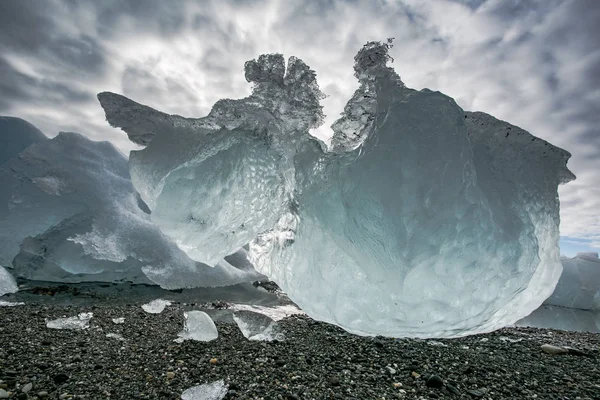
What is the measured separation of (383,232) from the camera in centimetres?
279

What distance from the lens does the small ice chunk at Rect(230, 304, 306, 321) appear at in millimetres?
5111

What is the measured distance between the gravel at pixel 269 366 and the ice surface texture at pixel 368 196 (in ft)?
1.21

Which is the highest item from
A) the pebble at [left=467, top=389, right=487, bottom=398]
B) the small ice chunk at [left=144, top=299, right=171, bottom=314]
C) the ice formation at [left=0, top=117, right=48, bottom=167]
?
the ice formation at [left=0, top=117, right=48, bottom=167]

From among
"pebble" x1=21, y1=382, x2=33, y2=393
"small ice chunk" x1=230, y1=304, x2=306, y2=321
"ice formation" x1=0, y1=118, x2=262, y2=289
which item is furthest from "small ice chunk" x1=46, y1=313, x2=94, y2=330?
"ice formation" x1=0, y1=118, x2=262, y2=289

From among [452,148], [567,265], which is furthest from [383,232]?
[567,265]

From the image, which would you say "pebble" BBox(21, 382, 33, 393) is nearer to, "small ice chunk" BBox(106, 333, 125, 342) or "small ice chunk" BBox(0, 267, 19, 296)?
"small ice chunk" BBox(106, 333, 125, 342)

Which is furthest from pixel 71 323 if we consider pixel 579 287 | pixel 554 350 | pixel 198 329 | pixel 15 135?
pixel 579 287

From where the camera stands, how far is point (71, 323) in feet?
11.5

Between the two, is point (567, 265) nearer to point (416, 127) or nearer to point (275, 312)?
point (275, 312)

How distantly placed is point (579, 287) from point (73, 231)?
14350 mm

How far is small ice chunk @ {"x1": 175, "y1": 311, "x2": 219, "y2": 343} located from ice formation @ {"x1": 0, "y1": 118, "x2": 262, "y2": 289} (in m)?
3.09

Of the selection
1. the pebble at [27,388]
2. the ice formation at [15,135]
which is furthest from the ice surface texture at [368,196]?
the ice formation at [15,135]

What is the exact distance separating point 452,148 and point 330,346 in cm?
212

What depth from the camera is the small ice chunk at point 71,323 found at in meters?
3.38
